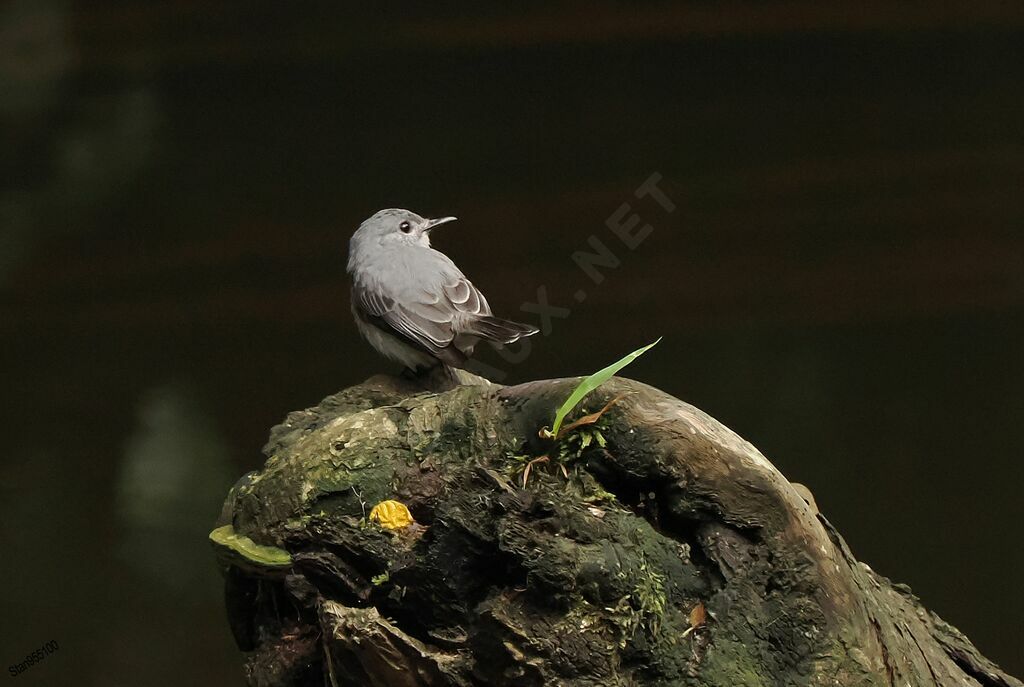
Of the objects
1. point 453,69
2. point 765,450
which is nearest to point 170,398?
point 453,69

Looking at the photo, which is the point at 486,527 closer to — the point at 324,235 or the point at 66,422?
the point at 324,235

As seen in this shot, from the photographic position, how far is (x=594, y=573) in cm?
138

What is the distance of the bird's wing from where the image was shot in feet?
7.55

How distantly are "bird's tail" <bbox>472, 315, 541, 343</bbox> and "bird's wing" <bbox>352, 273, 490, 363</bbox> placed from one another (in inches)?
1.0

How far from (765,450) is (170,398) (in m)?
1.76

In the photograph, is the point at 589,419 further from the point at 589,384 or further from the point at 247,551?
the point at 247,551

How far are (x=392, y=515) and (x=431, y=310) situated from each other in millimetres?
779

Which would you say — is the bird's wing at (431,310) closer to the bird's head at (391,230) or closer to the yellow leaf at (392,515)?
the bird's head at (391,230)

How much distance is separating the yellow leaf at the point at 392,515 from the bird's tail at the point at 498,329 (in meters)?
0.69

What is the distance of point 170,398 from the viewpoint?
3178mm

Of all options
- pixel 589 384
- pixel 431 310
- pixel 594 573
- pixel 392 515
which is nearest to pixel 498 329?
pixel 431 310

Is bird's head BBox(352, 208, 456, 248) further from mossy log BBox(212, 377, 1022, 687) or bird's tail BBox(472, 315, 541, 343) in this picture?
mossy log BBox(212, 377, 1022, 687)

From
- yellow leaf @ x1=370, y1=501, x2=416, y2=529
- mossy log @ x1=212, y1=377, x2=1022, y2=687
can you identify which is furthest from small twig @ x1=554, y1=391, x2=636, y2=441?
yellow leaf @ x1=370, y1=501, x2=416, y2=529

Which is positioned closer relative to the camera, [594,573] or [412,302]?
[594,573]
